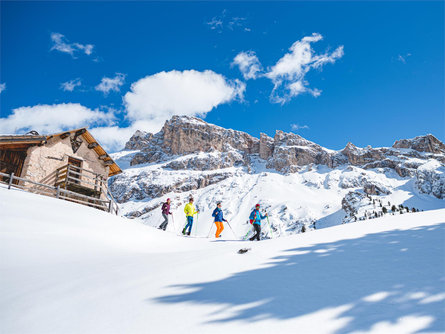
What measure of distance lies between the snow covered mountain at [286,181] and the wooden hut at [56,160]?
79.7 metres

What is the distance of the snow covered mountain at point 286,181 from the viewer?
112 metres

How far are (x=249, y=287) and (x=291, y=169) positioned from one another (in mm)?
167578

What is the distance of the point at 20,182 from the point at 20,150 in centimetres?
219

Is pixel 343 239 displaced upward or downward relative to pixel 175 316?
upward

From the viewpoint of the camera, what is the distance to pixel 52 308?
415 cm

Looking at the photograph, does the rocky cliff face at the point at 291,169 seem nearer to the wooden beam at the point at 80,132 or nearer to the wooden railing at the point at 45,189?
the wooden beam at the point at 80,132

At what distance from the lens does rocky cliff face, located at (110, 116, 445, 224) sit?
420ft

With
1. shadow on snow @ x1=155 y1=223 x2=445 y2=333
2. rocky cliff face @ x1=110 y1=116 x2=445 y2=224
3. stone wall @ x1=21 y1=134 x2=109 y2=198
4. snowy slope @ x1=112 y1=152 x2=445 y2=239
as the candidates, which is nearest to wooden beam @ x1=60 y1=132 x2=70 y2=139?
stone wall @ x1=21 y1=134 x2=109 y2=198

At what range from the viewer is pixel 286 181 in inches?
6117

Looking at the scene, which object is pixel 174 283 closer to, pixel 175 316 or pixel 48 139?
pixel 175 316

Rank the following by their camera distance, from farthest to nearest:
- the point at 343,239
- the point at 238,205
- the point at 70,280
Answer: the point at 238,205 → the point at 343,239 → the point at 70,280

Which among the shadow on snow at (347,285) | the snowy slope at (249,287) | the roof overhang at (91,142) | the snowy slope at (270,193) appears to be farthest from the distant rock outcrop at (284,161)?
the shadow on snow at (347,285)

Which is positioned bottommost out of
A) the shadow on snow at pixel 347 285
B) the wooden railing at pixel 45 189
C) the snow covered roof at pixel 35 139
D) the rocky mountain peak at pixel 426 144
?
the shadow on snow at pixel 347 285

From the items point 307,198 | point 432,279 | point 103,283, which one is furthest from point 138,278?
point 307,198
